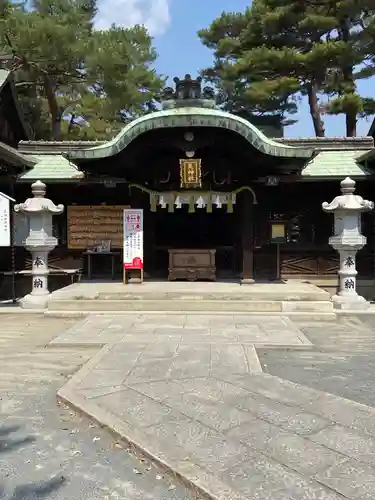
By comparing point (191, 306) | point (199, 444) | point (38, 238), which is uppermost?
point (38, 238)

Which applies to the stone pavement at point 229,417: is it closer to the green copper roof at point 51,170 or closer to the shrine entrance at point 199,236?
the shrine entrance at point 199,236

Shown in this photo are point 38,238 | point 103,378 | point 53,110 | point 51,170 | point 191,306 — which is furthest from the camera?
point 53,110

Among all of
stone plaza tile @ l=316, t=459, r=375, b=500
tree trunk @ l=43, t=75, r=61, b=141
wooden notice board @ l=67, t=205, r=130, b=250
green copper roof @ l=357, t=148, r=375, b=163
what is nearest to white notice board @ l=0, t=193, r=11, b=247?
wooden notice board @ l=67, t=205, r=130, b=250

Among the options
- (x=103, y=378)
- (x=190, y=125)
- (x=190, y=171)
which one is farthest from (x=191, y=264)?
(x=103, y=378)

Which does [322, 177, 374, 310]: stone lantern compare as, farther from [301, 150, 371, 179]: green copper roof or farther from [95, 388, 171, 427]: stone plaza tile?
[95, 388, 171, 427]: stone plaza tile

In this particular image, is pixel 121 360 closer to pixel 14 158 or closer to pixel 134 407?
pixel 134 407

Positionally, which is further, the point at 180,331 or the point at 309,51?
the point at 309,51

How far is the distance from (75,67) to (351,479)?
24.0 metres

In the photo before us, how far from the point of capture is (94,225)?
14.2 m

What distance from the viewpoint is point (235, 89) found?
101 feet

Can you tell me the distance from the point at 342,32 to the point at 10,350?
942 inches

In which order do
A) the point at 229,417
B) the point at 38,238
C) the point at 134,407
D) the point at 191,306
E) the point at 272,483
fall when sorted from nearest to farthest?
the point at 272,483
the point at 229,417
the point at 134,407
the point at 191,306
the point at 38,238

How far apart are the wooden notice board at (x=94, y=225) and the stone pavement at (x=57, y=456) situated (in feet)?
26.6

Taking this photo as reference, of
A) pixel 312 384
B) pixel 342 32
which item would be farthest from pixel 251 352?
pixel 342 32
